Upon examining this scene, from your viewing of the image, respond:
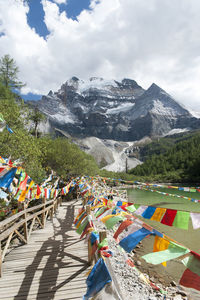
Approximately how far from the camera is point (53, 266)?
478 cm

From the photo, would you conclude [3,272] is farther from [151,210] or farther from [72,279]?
[151,210]

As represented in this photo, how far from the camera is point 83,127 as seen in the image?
197000 mm

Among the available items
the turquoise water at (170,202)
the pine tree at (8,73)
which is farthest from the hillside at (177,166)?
the pine tree at (8,73)

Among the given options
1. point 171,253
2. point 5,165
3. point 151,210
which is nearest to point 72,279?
point 151,210

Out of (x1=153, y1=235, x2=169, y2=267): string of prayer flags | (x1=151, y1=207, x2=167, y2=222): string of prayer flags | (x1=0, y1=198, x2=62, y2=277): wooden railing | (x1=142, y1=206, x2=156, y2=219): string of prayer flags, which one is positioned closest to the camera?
(x1=153, y1=235, x2=169, y2=267): string of prayer flags

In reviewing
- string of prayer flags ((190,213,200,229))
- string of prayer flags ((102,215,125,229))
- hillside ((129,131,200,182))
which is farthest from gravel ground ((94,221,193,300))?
hillside ((129,131,200,182))

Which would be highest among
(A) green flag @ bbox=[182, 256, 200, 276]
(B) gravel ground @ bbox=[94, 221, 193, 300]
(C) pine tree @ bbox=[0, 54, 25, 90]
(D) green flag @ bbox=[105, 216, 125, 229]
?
(C) pine tree @ bbox=[0, 54, 25, 90]

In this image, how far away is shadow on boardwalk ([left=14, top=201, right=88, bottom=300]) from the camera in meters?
3.81

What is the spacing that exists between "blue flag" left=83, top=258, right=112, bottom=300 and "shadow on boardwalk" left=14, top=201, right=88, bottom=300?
1.97 m

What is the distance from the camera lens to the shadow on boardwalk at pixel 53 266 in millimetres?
3811

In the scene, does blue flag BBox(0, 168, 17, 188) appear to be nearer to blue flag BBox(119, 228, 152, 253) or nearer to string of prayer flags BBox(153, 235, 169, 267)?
blue flag BBox(119, 228, 152, 253)

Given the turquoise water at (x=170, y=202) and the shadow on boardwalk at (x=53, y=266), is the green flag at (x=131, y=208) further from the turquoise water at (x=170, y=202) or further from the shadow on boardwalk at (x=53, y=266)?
the turquoise water at (x=170, y=202)

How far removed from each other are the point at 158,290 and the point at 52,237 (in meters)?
4.58

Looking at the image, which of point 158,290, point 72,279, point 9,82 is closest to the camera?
point 72,279
